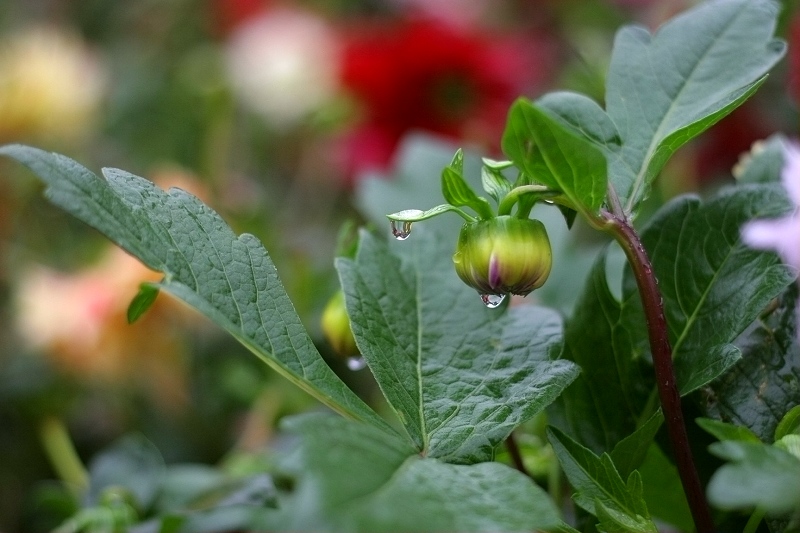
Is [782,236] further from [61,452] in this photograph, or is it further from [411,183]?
[61,452]

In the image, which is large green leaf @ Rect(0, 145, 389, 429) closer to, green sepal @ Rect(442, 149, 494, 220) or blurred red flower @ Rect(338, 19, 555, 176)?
green sepal @ Rect(442, 149, 494, 220)

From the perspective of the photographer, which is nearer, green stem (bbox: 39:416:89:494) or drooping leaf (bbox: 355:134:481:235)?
drooping leaf (bbox: 355:134:481:235)

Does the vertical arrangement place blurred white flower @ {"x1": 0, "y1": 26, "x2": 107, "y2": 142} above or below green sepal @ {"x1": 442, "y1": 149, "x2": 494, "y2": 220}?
above

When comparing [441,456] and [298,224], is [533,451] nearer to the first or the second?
[441,456]

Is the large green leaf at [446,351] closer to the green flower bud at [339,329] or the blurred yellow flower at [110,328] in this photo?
the green flower bud at [339,329]

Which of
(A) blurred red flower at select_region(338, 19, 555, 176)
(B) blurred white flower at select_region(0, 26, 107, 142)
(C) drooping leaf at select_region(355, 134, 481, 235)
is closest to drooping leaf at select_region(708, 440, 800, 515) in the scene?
(C) drooping leaf at select_region(355, 134, 481, 235)

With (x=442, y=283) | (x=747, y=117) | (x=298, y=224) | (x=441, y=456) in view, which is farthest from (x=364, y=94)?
(x=441, y=456)
